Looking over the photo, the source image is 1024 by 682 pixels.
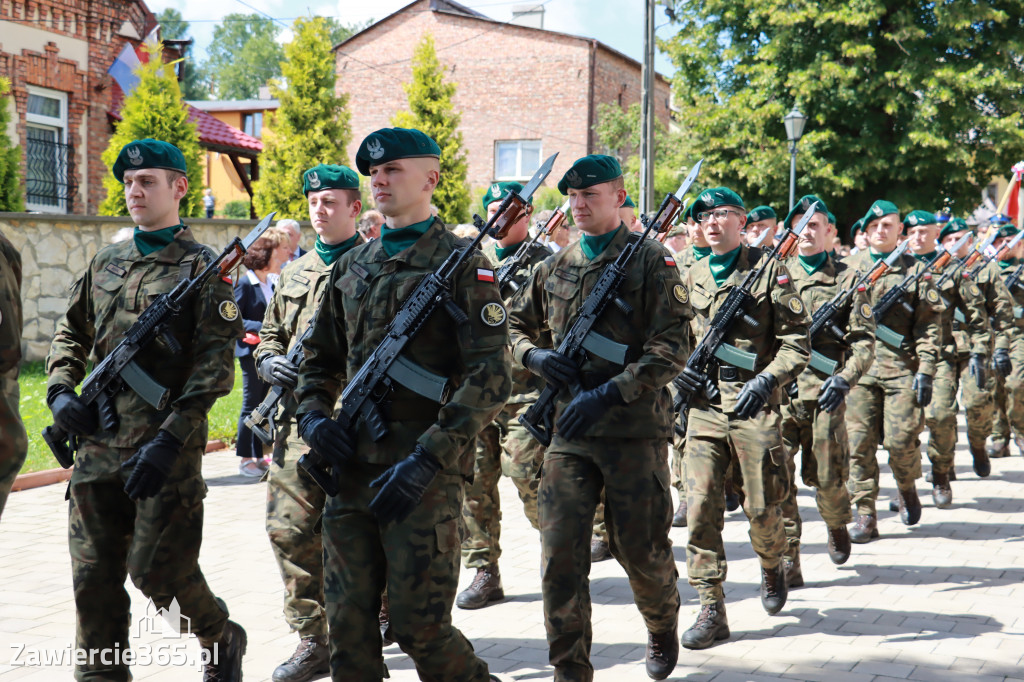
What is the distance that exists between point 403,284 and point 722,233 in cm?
274

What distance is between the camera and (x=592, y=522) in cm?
447

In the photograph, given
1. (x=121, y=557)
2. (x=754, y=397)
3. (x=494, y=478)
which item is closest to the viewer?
(x=121, y=557)

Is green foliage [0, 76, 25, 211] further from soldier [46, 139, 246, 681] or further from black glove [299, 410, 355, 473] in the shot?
black glove [299, 410, 355, 473]

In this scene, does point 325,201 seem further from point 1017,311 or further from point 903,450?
point 1017,311

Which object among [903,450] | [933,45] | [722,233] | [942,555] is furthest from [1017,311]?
[933,45]

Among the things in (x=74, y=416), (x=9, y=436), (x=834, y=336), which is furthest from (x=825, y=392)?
(x=9, y=436)

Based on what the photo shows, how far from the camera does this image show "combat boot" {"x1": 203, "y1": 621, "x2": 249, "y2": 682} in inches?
169

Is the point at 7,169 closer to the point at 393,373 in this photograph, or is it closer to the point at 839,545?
the point at 839,545

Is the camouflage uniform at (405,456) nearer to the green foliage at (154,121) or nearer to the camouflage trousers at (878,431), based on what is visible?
the camouflage trousers at (878,431)

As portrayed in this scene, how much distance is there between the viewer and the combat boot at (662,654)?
15.4 ft

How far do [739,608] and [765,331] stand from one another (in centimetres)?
160

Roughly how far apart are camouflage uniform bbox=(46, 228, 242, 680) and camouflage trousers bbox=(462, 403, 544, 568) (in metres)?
1.99

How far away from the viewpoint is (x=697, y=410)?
5734 mm

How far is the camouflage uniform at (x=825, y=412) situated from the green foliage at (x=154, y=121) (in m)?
12.1
